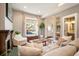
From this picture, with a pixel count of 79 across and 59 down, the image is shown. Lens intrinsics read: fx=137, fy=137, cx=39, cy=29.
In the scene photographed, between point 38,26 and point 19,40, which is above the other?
point 38,26

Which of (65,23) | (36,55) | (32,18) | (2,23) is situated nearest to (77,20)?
(65,23)

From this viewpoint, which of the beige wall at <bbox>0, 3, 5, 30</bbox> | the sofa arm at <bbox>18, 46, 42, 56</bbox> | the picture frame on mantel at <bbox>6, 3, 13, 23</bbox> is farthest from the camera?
the picture frame on mantel at <bbox>6, 3, 13, 23</bbox>

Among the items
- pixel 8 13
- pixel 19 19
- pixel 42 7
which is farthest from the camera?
pixel 8 13

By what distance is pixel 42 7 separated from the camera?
10.3 feet

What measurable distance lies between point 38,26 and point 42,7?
1.55 ft

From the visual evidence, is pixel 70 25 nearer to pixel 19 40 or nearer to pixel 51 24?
pixel 51 24

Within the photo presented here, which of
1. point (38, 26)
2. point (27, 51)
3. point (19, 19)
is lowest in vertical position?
point (27, 51)

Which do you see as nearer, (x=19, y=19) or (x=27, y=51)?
(x=27, y=51)

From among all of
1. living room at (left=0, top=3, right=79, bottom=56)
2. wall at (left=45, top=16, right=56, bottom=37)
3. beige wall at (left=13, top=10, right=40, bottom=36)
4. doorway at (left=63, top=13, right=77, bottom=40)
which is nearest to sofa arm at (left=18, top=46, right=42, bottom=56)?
living room at (left=0, top=3, right=79, bottom=56)

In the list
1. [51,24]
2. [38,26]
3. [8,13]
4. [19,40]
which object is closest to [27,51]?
[19,40]

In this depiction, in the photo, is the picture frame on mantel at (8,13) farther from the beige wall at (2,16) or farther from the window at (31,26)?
the window at (31,26)

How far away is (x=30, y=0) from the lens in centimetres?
292

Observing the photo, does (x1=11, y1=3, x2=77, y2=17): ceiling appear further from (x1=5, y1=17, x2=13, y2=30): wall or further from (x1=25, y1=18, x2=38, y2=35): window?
(x1=5, y1=17, x2=13, y2=30): wall

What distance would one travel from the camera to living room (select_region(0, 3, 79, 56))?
3141 millimetres
